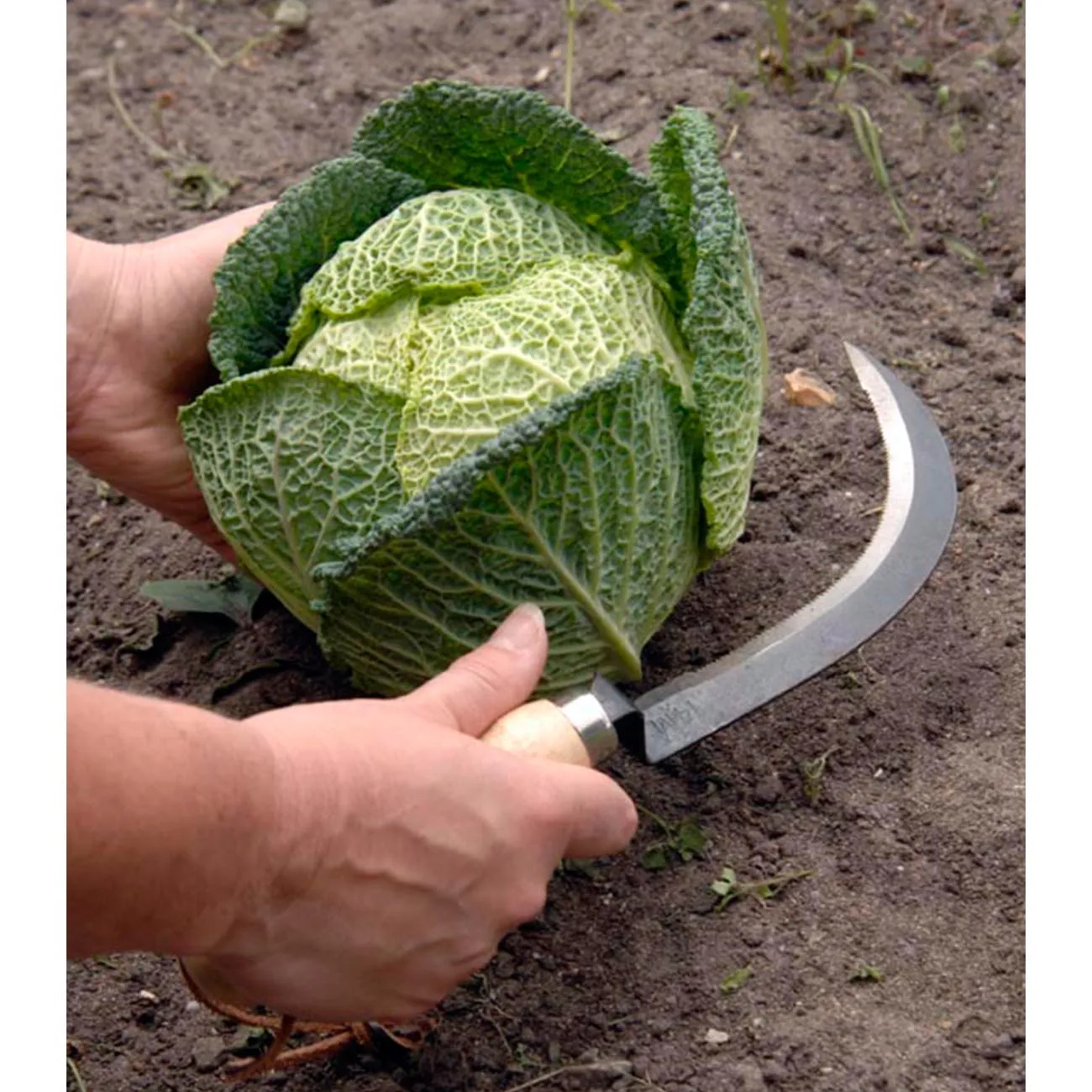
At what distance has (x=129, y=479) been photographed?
11.5 ft

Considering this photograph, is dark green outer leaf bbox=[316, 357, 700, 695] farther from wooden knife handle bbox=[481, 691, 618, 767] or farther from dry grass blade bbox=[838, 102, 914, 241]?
dry grass blade bbox=[838, 102, 914, 241]

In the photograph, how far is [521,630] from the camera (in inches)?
105

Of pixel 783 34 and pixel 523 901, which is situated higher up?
pixel 783 34

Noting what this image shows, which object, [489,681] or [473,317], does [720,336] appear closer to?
[473,317]

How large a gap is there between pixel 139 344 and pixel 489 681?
136cm

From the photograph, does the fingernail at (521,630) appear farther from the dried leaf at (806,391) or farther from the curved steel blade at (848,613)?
the dried leaf at (806,391)

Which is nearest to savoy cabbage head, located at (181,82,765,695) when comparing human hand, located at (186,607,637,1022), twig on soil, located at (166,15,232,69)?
human hand, located at (186,607,637,1022)

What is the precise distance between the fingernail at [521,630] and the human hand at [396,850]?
175 mm

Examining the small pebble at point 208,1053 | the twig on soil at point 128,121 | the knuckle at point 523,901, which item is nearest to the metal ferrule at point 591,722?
the knuckle at point 523,901

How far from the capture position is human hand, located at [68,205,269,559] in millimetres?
3379

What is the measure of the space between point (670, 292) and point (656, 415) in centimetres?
Result: 49

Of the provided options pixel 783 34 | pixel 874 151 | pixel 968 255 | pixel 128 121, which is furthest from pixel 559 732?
pixel 128 121

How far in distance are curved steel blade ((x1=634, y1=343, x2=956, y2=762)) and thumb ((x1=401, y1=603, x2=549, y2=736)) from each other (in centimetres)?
22

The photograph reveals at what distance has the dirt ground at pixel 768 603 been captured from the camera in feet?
9.08
